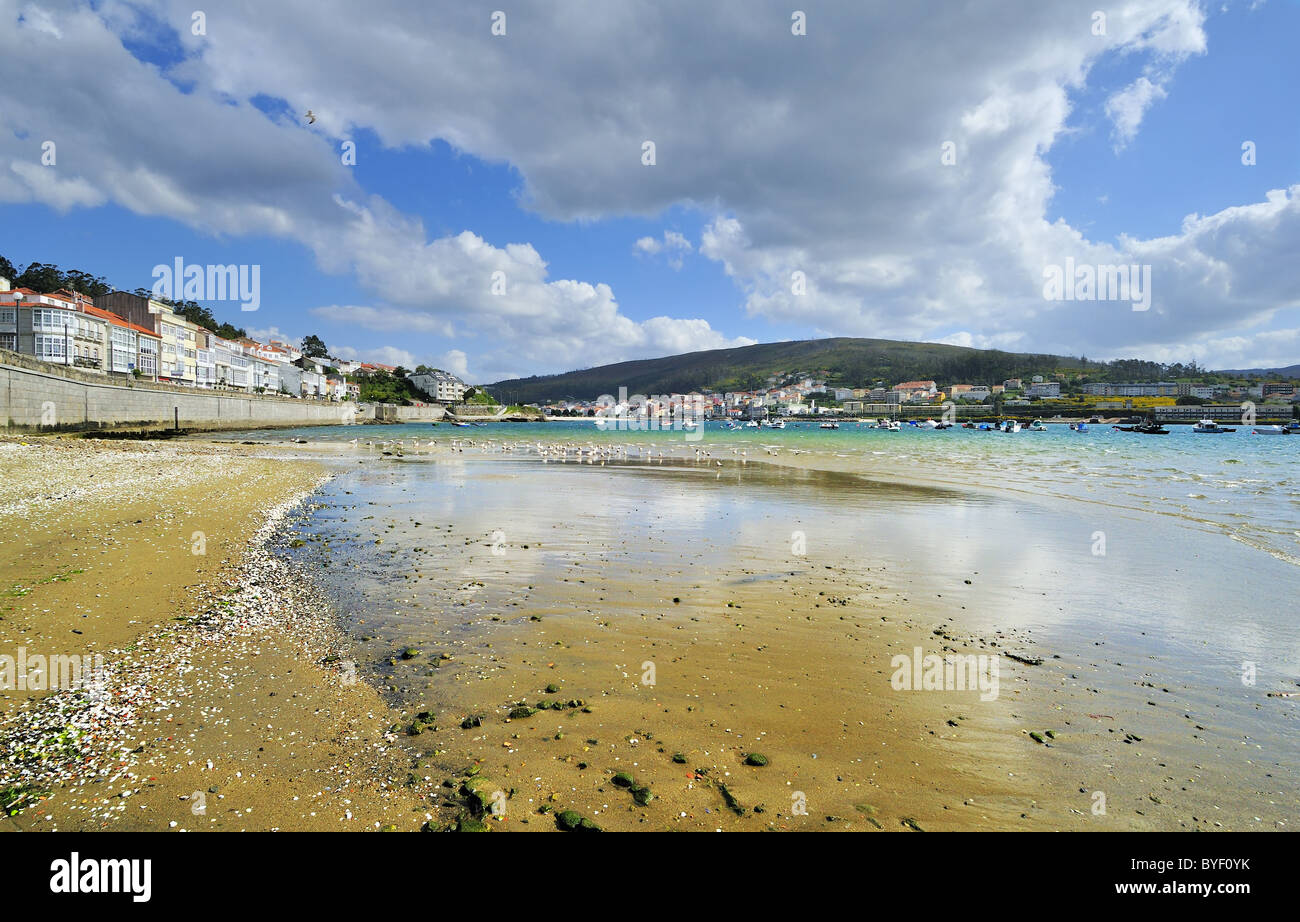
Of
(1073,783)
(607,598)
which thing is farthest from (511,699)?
(1073,783)

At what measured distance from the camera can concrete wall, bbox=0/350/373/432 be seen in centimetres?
3819

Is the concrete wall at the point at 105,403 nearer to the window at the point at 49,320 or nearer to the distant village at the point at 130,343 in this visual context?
the distant village at the point at 130,343

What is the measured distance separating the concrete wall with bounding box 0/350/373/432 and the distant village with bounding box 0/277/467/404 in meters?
3.46

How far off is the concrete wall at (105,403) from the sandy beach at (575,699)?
38247mm

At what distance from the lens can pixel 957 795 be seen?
14.5 ft

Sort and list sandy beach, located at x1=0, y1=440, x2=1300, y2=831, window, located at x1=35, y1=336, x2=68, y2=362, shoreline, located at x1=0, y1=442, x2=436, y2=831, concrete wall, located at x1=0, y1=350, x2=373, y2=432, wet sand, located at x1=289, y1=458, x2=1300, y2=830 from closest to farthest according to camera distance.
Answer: shoreline, located at x1=0, y1=442, x2=436, y2=831
sandy beach, located at x1=0, y1=440, x2=1300, y2=831
wet sand, located at x1=289, y1=458, x2=1300, y2=830
concrete wall, located at x1=0, y1=350, x2=373, y2=432
window, located at x1=35, y1=336, x2=68, y2=362

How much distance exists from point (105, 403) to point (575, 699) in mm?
64656

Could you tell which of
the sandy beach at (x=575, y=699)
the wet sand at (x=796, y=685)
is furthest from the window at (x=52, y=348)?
the wet sand at (x=796, y=685)

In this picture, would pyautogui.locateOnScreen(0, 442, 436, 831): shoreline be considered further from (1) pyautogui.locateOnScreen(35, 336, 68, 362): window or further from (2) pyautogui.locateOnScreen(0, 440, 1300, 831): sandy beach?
(1) pyautogui.locateOnScreen(35, 336, 68, 362): window

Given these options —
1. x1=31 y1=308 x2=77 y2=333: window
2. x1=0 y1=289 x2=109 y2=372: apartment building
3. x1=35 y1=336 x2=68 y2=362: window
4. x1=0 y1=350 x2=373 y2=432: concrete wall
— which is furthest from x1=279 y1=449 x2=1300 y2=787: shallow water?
x1=31 y1=308 x2=77 y2=333: window

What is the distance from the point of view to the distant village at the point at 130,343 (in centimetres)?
6769

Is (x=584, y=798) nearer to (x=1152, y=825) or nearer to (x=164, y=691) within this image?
(x=1152, y=825)

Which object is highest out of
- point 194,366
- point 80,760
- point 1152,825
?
point 194,366
